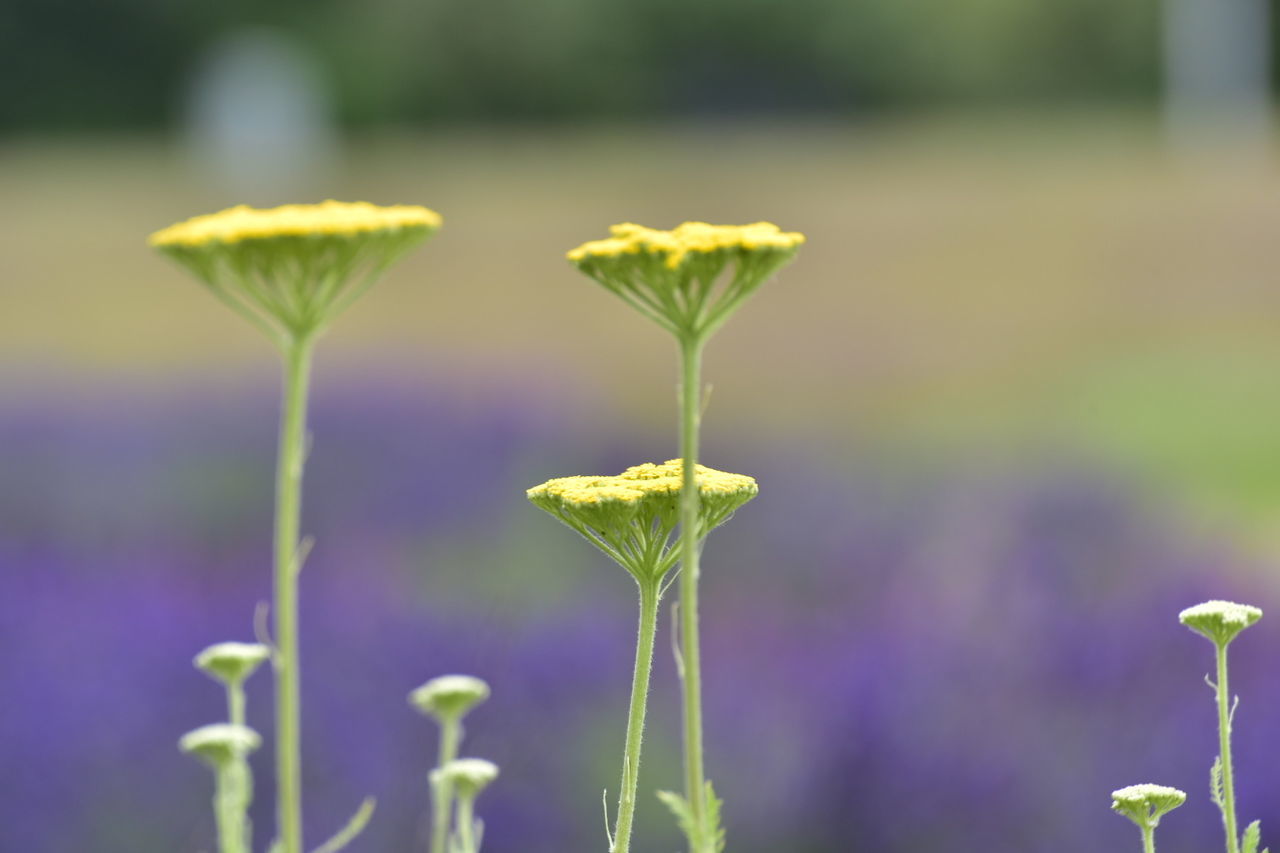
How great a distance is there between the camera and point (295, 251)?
0.57m

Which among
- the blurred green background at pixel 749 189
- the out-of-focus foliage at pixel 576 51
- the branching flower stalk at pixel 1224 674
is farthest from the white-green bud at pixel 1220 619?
the out-of-focus foliage at pixel 576 51

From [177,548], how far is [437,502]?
3.35ft

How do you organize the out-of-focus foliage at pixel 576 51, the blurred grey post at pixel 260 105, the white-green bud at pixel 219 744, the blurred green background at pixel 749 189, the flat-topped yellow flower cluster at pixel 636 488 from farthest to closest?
the out-of-focus foliage at pixel 576 51 → the blurred grey post at pixel 260 105 → the blurred green background at pixel 749 189 → the white-green bud at pixel 219 744 → the flat-topped yellow flower cluster at pixel 636 488

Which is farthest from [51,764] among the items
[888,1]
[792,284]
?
[888,1]

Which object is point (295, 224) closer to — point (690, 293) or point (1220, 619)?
point (690, 293)

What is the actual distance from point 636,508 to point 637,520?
3 cm

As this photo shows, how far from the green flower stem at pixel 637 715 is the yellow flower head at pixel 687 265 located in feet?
0.37

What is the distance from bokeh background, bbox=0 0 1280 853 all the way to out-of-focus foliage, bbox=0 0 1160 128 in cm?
1073

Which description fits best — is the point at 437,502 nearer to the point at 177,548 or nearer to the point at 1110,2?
the point at 177,548

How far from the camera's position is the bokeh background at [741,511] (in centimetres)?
224

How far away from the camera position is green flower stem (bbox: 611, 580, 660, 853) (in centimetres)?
64

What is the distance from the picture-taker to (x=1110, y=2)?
31438 millimetres

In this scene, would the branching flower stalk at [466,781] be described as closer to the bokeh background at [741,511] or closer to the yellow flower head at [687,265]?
the yellow flower head at [687,265]

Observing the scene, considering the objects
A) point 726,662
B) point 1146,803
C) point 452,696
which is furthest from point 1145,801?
point 726,662
